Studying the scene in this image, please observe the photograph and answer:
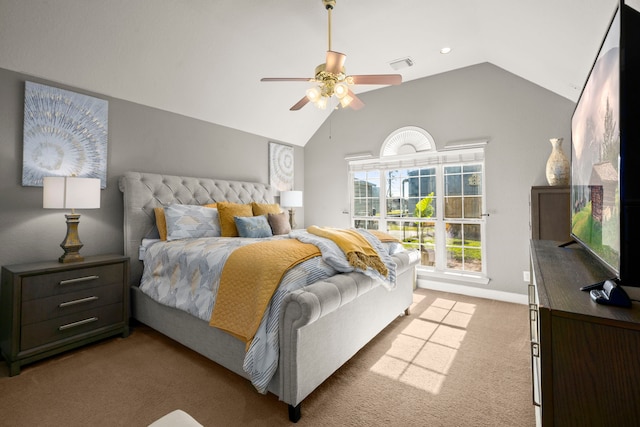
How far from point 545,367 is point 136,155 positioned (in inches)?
147

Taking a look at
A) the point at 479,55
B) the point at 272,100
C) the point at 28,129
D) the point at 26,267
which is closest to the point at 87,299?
the point at 26,267

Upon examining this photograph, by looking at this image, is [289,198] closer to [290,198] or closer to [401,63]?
[290,198]

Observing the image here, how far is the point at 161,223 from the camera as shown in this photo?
3002mm

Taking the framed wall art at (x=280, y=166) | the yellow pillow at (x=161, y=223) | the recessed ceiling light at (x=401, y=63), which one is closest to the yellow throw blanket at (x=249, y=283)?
the yellow pillow at (x=161, y=223)

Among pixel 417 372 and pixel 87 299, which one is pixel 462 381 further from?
pixel 87 299

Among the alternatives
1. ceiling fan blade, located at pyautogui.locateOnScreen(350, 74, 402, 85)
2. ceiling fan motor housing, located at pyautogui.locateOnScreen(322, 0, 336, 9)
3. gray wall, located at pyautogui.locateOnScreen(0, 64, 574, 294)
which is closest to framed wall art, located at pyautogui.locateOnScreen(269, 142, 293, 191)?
gray wall, located at pyautogui.locateOnScreen(0, 64, 574, 294)

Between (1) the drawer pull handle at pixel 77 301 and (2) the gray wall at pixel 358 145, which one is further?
(2) the gray wall at pixel 358 145

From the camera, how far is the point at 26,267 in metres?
2.22

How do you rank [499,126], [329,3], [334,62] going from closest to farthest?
[334,62] < [329,3] < [499,126]

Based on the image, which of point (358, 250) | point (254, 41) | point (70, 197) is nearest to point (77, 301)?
point (70, 197)

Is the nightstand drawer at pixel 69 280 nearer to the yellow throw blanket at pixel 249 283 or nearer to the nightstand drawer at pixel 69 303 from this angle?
the nightstand drawer at pixel 69 303

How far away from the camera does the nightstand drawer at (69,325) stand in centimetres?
211

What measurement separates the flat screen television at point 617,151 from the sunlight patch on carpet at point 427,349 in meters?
1.37

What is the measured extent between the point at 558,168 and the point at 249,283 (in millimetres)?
3031
